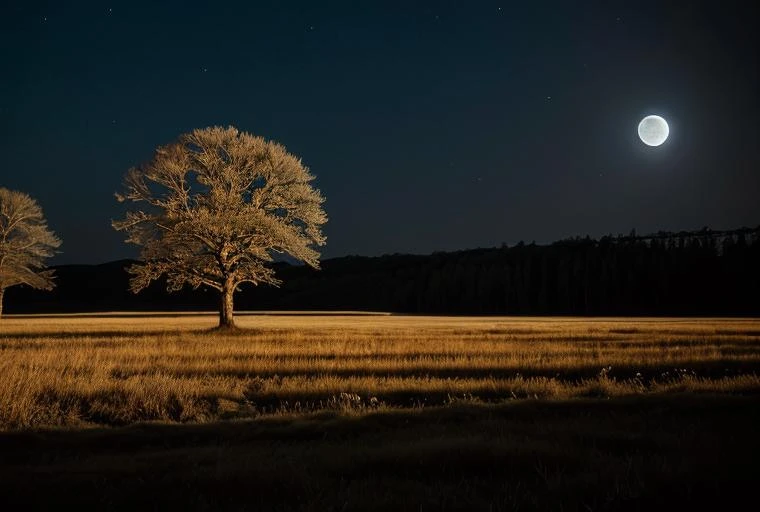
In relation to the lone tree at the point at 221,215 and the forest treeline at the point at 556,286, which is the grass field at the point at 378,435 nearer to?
the lone tree at the point at 221,215

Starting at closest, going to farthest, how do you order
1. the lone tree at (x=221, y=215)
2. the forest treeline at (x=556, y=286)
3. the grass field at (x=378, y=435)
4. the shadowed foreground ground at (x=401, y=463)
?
1. the shadowed foreground ground at (x=401, y=463)
2. the grass field at (x=378, y=435)
3. the lone tree at (x=221, y=215)
4. the forest treeline at (x=556, y=286)

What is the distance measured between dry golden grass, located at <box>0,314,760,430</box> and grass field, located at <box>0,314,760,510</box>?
0.09m

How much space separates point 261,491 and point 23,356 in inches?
673

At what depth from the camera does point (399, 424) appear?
10.9 meters

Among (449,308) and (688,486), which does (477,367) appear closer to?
(688,486)

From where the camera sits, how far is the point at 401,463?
7.82m

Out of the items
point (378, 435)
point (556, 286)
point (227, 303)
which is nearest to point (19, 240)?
point (227, 303)

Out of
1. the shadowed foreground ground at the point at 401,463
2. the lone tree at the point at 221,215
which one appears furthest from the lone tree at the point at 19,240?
the shadowed foreground ground at the point at 401,463

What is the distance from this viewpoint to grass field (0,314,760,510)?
6684 millimetres

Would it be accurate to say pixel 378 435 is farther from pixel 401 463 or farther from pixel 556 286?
pixel 556 286

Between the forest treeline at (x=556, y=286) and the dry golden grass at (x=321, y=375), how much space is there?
9308cm

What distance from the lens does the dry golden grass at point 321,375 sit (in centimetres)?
1332

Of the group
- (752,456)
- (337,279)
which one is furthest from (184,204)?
(337,279)

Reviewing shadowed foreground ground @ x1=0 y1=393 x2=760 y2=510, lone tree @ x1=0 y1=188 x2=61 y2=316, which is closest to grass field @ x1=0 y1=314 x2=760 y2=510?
shadowed foreground ground @ x1=0 y1=393 x2=760 y2=510
